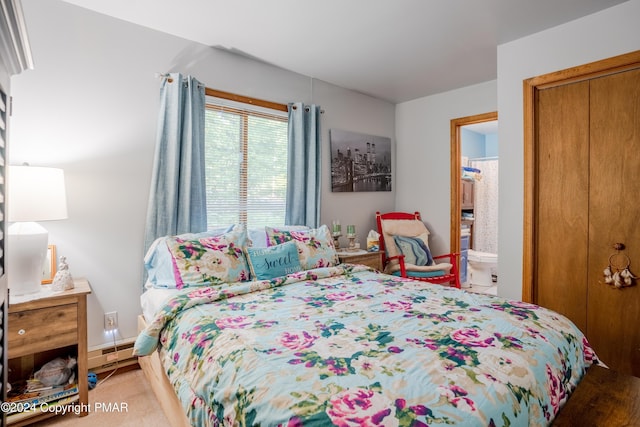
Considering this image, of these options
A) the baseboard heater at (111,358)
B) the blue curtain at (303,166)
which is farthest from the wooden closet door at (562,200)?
the baseboard heater at (111,358)

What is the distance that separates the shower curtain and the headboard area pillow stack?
3738 millimetres

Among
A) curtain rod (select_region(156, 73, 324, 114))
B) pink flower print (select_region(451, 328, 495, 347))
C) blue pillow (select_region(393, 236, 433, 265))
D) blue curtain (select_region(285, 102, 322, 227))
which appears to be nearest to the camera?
pink flower print (select_region(451, 328, 495, 347))

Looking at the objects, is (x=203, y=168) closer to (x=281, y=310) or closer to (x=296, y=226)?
(x=296, y=226)

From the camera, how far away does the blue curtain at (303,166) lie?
3.32 m

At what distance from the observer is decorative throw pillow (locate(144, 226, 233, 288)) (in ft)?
7.29

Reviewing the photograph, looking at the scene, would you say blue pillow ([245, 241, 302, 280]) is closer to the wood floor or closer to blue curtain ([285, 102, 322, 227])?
blue curtain ([285, 102, 322, 227])

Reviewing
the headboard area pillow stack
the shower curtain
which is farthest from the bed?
the shower curtain

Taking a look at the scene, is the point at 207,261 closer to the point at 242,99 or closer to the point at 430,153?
the point at 242,99

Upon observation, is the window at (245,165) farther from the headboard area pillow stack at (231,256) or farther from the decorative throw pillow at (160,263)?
the decorative throw pillow at (160,263)

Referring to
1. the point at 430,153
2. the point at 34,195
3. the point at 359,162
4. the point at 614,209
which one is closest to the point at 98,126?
the point at 34,195

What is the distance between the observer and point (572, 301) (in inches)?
101

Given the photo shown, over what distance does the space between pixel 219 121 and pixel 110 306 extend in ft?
5.56

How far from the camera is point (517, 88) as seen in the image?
275 cm

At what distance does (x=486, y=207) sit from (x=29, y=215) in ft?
18.8
